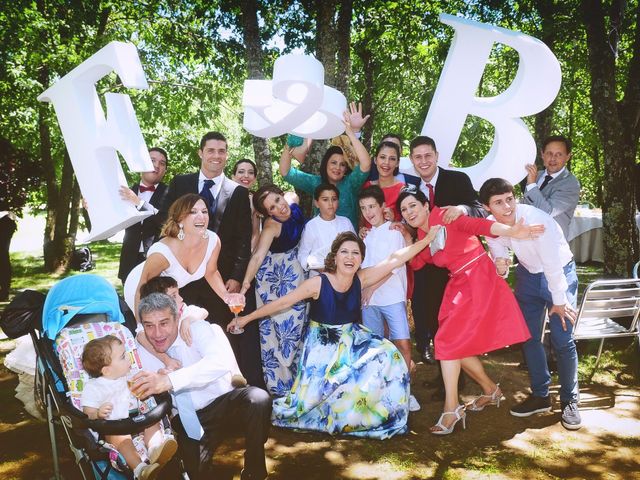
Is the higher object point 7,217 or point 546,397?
point 7,217

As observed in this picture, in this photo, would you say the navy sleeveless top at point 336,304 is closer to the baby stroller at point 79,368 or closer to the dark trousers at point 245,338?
the dark trousers at point 245,338

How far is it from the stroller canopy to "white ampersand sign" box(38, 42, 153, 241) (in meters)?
0.72

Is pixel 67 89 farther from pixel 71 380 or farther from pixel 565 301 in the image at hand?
pixel 565 301

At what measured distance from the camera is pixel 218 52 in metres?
10.6

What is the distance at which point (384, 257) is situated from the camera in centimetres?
422

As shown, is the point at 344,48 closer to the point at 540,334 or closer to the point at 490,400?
the point at 540,334

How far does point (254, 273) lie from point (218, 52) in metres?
7.77

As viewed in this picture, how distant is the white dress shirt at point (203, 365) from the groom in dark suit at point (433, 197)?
198cm

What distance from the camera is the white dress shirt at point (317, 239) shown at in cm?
432

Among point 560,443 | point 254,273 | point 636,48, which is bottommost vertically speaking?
point 560,443

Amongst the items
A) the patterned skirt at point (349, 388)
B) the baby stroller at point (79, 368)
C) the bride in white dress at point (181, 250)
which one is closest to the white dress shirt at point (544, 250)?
the patterned skirt at point (349, 388)

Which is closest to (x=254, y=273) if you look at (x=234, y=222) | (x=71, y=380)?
(x=234, y=222)

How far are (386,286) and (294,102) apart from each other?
1.71 meters

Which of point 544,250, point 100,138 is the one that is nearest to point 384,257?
point 544,250
